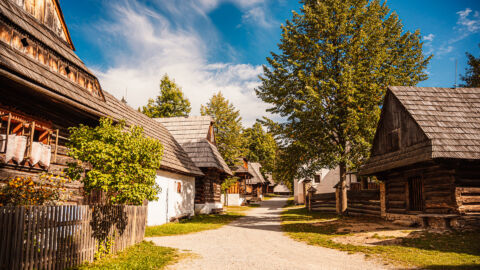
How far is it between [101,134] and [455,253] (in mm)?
10865

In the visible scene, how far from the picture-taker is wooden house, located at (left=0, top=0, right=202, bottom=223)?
25.1ft

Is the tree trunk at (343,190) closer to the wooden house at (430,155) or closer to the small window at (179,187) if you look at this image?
the wooden house at (430,155)

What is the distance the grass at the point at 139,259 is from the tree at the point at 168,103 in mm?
26818

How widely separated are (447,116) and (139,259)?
14.8 m

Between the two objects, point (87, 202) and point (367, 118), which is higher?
point (367, 118)

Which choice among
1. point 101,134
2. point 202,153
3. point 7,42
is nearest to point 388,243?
point 101,134

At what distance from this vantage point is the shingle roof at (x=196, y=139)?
79.7ft

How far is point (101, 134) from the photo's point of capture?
27.5ft

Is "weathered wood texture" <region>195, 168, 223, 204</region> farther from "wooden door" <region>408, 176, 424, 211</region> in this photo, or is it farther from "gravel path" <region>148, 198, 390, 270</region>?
"wooden door" <region>408, 176, 424, 211</region>

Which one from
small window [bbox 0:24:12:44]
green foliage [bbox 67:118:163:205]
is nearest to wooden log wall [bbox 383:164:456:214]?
green foliage [bbox 67:118:163:205]

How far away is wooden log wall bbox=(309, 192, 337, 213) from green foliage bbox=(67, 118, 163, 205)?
764 inches

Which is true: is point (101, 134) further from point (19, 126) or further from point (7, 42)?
point (7, 42)

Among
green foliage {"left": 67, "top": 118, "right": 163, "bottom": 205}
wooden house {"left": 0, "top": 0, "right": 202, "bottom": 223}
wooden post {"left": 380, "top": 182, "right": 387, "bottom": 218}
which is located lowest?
wooden post {"left": 380, "top": 182, "right": 387, "bottom": 218}

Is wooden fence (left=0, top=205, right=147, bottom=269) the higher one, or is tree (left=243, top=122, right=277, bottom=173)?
tree (left=243, top=122, right=277, bottom=173)
